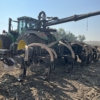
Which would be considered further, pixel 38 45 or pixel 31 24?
pixel 31 24

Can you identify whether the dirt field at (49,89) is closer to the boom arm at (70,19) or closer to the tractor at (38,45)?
the tractor at (38,45)

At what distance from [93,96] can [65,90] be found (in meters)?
0.73

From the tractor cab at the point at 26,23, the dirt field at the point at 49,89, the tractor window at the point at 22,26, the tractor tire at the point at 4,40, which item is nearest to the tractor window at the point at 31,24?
the tractor cab at the point at 26,23

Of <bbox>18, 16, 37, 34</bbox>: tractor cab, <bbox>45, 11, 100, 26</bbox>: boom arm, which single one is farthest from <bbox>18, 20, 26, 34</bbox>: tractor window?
<bbox>45, 11, 100, 26</bbox>: boom arm

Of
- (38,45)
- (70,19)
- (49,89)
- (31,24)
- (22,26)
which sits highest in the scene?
(70,19)

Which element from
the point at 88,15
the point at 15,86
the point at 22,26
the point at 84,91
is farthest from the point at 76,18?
the point at 15,86

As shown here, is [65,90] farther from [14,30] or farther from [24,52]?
[14,30]

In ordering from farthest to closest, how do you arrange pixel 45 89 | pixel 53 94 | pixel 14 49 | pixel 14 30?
1. pixel 14 30
2. pixel 14 49
3. pixel 45 89
4. pixel 53 94

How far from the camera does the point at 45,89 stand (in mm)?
3869

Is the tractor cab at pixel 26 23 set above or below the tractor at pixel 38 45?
above

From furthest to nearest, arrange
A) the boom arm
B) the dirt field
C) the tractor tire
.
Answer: the tractor tire → the boom arm → the dirt field

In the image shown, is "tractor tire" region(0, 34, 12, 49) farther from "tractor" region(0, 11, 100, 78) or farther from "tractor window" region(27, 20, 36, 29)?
"tractor window" region(27, 20, 36, 29)

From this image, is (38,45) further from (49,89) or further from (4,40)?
(4,40)

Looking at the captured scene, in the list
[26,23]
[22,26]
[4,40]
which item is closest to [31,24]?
[26,23]
